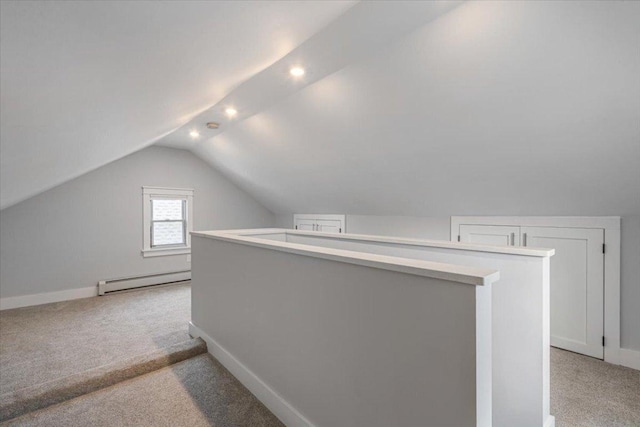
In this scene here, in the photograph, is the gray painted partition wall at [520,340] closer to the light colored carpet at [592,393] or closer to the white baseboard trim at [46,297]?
the light colored carpet at [592,393]

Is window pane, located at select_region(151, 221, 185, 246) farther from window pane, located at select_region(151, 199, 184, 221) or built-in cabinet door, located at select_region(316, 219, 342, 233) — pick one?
built-in cabinet door, located at select_region(316, 219, 342, 233)

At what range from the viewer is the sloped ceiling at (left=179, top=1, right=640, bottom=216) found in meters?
1.56

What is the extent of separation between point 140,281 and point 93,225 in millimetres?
1046

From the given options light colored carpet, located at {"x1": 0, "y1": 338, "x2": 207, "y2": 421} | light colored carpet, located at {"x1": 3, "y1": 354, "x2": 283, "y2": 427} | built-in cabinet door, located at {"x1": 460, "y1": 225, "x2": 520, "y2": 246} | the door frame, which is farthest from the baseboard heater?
the door frame

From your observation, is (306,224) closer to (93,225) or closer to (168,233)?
Result: (168,233)

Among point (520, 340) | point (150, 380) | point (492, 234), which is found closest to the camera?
point (520, 340)

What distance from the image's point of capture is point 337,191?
4.19m

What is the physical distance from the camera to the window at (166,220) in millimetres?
4777

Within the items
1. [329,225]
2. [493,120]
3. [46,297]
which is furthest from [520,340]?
[46,297]

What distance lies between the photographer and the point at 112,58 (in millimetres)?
1009

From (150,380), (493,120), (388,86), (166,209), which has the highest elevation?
(388,86)

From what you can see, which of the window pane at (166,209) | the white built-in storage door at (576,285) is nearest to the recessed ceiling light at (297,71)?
the white built-in storage door at (576,285)

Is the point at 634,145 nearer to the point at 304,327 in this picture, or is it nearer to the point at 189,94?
the point at 304,327

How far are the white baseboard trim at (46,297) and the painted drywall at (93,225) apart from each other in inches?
2.3
